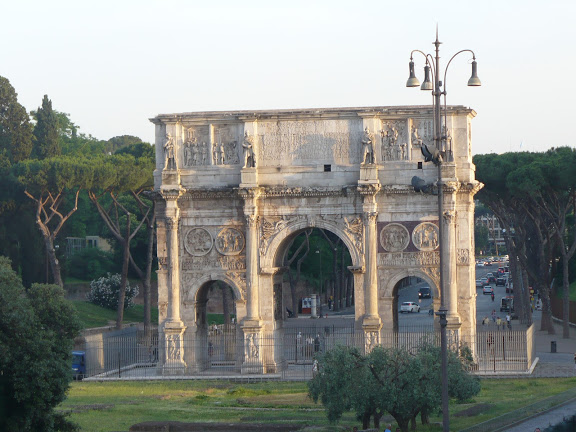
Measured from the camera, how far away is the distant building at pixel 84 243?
84938mm

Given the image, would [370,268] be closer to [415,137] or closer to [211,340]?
[415,137]

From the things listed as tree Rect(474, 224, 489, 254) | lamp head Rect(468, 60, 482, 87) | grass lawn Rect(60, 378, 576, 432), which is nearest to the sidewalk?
grass lawn Rect(60, 378, 576, 432)

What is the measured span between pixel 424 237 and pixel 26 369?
63.6ft

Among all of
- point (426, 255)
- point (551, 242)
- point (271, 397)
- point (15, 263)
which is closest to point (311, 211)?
point (426, 255)

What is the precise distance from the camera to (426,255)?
145 feet

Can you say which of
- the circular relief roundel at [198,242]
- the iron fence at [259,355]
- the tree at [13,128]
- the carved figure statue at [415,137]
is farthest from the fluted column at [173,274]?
the tree at [13,128]

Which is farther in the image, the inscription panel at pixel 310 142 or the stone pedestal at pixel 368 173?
the inscription panel at pixel 310 142

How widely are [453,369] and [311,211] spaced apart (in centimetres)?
1359

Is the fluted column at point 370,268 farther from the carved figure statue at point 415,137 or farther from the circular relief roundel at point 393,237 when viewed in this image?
the carved figure statue at point 415,137

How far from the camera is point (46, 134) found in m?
75.4

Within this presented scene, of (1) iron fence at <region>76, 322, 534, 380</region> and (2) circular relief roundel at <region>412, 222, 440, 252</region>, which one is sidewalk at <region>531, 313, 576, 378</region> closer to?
(1) iron fence at <region>76, 322, 534, 380</region>

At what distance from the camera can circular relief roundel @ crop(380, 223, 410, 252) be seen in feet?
145

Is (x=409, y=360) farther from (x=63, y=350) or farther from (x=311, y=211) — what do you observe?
(x=311, y=211)

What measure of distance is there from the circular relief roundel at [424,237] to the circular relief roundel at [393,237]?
1.38ft
